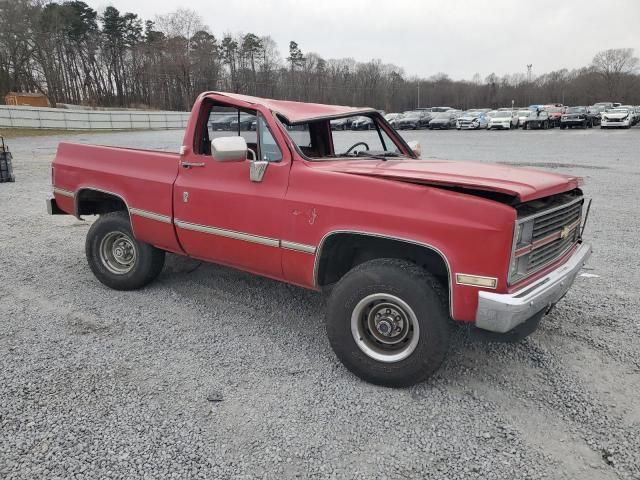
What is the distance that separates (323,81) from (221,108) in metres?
91.8

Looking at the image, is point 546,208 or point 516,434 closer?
point 516,434

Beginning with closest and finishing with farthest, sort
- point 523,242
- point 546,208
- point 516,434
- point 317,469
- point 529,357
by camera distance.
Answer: point 317,469
point 516,434
point 523,242
point 546,208
point 529,357

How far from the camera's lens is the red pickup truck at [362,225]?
9.16 ft

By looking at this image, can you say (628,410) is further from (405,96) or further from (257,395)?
(405,96)

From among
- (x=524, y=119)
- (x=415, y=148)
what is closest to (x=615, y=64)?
(x=524, y=119)

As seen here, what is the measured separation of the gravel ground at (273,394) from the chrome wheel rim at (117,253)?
0.27 m

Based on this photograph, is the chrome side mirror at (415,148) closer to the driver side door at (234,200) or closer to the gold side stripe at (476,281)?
the driver side door at (234,200)

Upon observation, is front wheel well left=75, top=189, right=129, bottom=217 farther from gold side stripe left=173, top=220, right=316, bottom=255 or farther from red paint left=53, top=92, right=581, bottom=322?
gold side stripe left=173, top=220, right=316, bottom=255

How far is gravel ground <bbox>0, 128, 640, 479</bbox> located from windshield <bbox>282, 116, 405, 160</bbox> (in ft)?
4.66

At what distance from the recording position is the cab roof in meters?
3.86

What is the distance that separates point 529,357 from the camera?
355cm

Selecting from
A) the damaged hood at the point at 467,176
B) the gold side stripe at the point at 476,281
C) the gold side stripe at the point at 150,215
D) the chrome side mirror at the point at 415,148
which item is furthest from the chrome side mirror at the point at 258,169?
the chrome side mirror at the point at 415,148

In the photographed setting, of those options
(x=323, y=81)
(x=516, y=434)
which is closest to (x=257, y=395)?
(x=516, y=434)

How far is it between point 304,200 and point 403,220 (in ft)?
2.49
